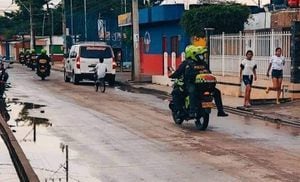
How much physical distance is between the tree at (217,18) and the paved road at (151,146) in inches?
385

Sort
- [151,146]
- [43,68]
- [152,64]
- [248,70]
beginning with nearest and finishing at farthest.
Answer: [151,146], [248,70], [43,68], [152,64]

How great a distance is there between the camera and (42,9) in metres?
95.7

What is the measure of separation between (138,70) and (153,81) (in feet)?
4.21

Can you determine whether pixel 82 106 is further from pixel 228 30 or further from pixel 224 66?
pixel 228 30

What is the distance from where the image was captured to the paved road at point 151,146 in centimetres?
840

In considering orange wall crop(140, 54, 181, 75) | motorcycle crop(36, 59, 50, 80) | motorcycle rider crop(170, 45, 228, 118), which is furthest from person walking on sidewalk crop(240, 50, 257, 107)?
orange wall crop(140, 54, 181, 75)

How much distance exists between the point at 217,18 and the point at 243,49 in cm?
461

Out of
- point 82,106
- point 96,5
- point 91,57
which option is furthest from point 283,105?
point 96,5

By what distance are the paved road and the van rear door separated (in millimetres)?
11558

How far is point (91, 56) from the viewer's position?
29.0 meters

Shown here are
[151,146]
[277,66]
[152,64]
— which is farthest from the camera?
[152,64]

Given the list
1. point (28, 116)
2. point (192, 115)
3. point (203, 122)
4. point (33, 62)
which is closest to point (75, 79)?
point (28, 116)

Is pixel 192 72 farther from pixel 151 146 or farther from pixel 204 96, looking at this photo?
pixel 151 146

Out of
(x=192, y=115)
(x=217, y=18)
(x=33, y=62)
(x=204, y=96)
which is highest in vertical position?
(x=217, y=18)
